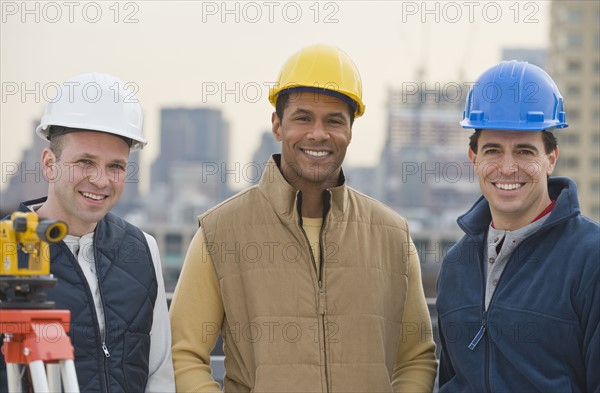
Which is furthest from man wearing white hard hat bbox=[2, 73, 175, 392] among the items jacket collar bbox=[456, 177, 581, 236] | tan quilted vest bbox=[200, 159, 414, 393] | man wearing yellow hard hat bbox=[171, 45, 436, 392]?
jacket collar bbox=[456, 177, 581, 236]

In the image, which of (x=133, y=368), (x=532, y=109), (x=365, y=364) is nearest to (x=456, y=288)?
(x=365, y=364)

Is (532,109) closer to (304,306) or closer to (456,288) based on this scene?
(456,288)

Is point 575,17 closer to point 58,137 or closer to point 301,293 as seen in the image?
point 301,293

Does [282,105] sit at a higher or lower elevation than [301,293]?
higher

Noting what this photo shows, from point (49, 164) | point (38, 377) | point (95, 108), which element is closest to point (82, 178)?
point (49, 164)

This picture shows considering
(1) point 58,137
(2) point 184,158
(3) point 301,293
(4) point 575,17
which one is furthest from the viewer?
(2) point 184,158

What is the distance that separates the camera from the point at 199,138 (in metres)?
182

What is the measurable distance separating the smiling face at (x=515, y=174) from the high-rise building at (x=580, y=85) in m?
130

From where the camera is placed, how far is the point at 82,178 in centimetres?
462

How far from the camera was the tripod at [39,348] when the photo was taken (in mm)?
3877

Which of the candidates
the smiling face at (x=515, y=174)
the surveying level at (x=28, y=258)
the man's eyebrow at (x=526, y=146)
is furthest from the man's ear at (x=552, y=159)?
the surveying level at (x=28, y=258)

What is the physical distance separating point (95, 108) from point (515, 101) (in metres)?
1.93

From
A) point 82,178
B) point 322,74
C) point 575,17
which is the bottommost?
point 82,178

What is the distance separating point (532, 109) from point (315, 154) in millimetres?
1042
